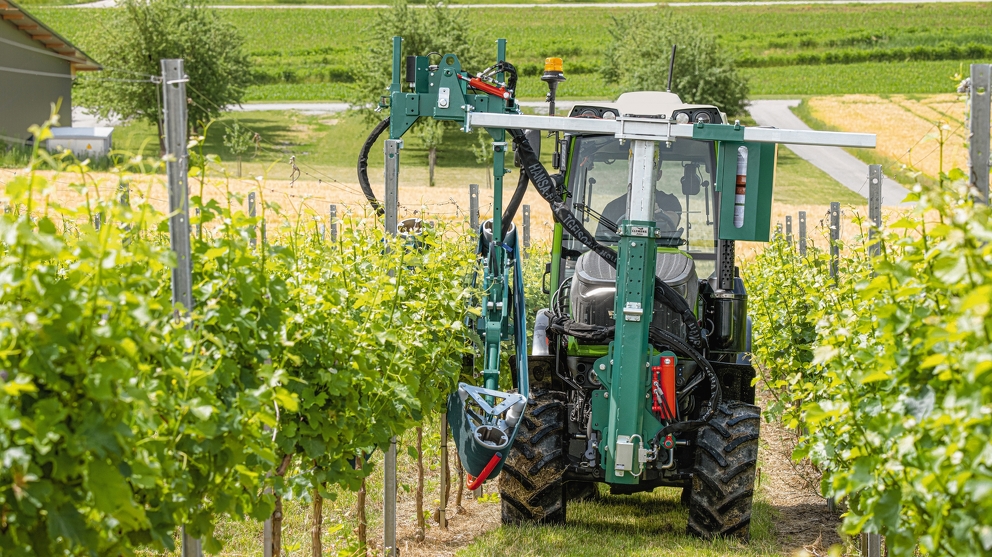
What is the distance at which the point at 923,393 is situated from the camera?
2.89m

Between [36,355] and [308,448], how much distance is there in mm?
1664

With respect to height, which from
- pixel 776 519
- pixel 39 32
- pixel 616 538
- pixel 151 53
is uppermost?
pixel 151 53

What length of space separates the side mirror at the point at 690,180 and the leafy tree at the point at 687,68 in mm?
32524

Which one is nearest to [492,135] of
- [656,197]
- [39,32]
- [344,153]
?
[656,197]

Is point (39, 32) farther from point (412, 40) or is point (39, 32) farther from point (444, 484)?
point (444, 484)

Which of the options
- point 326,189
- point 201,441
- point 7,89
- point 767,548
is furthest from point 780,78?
point 201,441

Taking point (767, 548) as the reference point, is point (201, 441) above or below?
above

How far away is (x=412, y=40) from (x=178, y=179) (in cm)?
3646

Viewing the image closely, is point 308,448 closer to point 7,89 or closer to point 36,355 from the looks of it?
point 36,355

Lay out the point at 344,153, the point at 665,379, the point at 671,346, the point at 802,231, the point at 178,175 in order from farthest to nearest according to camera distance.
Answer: the point at 344,153
the point at 802,231
the point at 671,346
the point at 665,379
the point at 178,175

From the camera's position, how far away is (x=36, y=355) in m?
2.27

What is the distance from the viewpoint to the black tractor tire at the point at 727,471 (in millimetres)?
5691

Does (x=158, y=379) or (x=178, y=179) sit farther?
(x=178, y=179)

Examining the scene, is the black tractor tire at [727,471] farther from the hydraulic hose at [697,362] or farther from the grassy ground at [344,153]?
the grassy ground at [344,153]
